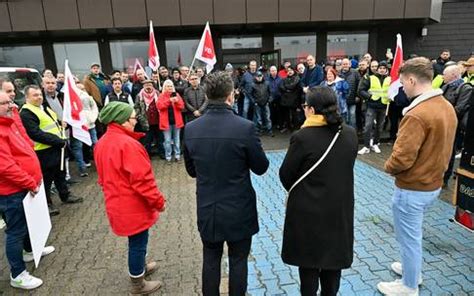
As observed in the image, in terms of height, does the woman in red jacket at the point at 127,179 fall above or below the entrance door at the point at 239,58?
below

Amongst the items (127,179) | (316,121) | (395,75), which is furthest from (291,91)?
(316,121)

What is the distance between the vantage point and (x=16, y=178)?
10.4ft

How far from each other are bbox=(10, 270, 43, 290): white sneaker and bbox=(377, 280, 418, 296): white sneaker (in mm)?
3335

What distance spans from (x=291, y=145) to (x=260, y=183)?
13.0ft

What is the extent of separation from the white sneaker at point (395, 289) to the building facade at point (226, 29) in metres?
9.34

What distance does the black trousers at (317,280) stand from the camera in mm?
2559

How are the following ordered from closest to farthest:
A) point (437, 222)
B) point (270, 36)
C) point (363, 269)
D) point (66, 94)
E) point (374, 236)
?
point (363, 269) → point (374, 236) → point (437, 222) → point (66, 94) → point (270, 36)

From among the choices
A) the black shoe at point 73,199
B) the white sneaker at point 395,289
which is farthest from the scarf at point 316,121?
the black shoe at point 73,199

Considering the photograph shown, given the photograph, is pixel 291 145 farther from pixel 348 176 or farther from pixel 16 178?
pixel 16 178

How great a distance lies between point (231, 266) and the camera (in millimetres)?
2666

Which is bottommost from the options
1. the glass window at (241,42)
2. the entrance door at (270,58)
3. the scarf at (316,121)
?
the scarf at (316,121)

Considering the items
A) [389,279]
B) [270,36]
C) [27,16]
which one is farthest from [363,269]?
[27,16]

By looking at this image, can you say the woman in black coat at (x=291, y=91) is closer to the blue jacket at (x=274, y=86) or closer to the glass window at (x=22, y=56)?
the blue jacket at (x=274, y=86)

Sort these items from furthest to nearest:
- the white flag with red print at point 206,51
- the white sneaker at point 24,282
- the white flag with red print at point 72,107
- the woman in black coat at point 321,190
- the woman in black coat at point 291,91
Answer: the woman in black coat at point 291,91 < the white flag with red print at point 206,51 < the white flag with red print at point 72,107 < the white sneaker at point 24,282 < the woman in black coat at point 321,190
